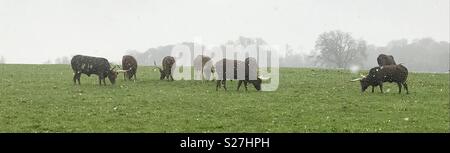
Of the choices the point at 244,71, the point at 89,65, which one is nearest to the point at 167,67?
the point at 89,65

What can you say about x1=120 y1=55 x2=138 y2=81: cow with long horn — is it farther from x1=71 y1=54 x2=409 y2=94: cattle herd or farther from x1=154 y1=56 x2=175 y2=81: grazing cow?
x1=71 y1=54 x2=409 y2=94: cattle herd

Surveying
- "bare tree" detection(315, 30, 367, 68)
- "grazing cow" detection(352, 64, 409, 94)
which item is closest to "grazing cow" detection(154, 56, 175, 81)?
"grazing cow" detection(352, 64, 409, 94)

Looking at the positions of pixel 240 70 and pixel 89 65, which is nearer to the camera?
pixel 240 70

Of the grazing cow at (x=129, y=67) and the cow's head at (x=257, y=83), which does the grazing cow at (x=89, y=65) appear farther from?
the cow's head at (x=257, y=83)

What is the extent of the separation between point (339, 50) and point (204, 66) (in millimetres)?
82180

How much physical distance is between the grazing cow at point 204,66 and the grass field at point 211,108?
4.82 feet

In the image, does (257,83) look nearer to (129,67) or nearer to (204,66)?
(204,66)

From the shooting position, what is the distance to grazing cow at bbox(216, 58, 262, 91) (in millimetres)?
30031

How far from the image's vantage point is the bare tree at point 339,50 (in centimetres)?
11244

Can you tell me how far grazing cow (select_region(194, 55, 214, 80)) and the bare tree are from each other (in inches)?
2988

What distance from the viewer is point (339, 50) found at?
114625 mm

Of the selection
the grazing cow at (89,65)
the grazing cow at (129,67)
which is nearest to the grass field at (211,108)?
the grazing cow at (89,65)
